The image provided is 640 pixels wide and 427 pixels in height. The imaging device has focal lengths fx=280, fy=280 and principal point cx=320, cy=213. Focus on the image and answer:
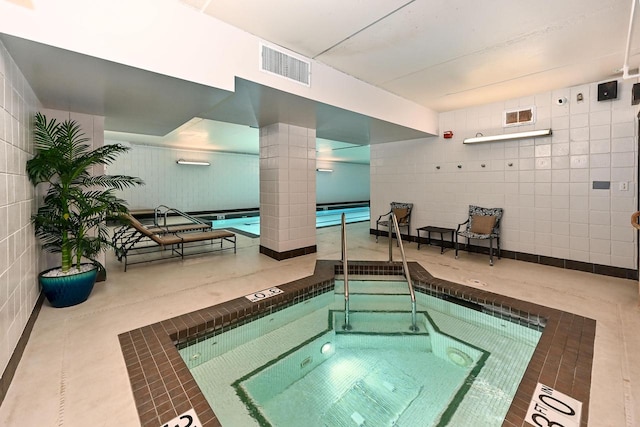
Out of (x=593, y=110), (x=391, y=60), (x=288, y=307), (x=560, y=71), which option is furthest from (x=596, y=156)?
(x=288, y=307)

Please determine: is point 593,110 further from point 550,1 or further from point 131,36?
point 131,36

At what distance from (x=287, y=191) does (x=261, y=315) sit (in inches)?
89.5

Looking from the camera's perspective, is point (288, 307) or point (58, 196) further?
point (288, 307)

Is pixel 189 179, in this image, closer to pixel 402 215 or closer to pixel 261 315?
pixel 402 215

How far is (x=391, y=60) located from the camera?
314 centimetres

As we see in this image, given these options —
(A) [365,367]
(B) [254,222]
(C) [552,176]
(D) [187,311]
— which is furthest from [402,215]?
(B) [254,222]

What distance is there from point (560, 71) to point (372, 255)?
3.49 meters

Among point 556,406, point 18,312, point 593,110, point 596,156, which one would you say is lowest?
point 556,406

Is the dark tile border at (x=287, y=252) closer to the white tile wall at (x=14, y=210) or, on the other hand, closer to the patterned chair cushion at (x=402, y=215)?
the patterned chair cushion at (x=402, y=215)

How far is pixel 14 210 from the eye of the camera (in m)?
2.02

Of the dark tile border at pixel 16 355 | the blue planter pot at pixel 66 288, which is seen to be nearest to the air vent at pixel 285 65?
the blue planter pot at pixel 66 288

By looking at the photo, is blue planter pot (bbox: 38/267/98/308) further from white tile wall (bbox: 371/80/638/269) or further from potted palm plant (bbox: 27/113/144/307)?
white tile wall (bbox: 371/80/638/269)

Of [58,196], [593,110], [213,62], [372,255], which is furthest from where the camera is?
[372,255]

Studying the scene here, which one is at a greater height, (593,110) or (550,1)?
(550,1)
